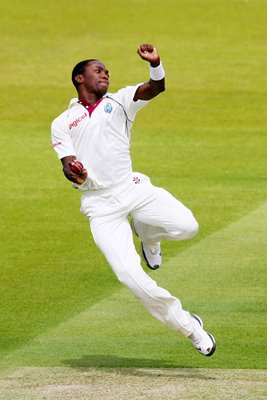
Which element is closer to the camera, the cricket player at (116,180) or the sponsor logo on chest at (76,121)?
the cricket player at (116,180)

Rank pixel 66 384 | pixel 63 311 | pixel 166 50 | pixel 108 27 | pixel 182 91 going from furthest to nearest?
pixel 108 27 < pixel 166 50 < pixel 182 91 < pixel 63 311 < pixel 66 384

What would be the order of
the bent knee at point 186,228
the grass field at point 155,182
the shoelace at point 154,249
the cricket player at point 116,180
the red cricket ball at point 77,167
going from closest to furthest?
the red cricket ball at point 77,167 → the cricket player at point 116,180 → the bent knee at point 186,228 → the grass field at point 155,182 → the shoelace at point 154,249

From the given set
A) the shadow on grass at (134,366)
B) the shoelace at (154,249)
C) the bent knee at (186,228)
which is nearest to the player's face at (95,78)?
the bent knee at (186,228)

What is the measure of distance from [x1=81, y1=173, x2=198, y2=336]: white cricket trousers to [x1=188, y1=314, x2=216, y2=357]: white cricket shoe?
7cm

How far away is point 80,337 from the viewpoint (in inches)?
492

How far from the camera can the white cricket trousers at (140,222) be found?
11070mm

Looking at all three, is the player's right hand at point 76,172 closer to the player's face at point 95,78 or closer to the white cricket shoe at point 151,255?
the player's face at point 95,78

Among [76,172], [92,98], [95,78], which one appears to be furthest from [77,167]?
[95,78]

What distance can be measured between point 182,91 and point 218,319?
14507 mm

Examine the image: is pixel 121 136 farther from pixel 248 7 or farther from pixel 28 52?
pixel 248 7

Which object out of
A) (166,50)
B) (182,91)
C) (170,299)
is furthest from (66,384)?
(166,50)

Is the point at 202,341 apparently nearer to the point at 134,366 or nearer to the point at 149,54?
the point at 134,366

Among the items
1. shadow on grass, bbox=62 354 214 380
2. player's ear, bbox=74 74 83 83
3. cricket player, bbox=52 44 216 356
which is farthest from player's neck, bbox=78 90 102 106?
shadow on grass, bbox=62 354 214 380

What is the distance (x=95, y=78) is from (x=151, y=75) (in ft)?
1.84
